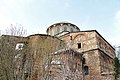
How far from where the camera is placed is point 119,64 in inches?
830

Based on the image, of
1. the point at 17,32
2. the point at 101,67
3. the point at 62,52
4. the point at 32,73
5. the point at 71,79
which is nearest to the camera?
the point at 32,73

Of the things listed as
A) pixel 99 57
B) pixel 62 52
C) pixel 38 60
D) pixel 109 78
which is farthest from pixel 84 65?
pixel 38 60

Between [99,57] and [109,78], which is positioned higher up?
[99,57]

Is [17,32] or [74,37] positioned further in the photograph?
[74,37]

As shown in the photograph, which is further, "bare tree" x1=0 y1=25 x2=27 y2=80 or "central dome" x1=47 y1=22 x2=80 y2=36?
"central dome" x1=47 y1=22 x2=80 y2=36

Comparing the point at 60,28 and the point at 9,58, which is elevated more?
the point at 60,28

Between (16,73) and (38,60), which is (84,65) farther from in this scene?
(16,73)

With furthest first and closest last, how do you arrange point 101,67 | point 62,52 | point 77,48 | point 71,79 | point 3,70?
point 77,48 → point 101,67 → point 62,52 → point 71,79 → point 3,70

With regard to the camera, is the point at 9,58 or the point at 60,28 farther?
the point at 60,28

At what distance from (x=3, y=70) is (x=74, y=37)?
57.2 feet

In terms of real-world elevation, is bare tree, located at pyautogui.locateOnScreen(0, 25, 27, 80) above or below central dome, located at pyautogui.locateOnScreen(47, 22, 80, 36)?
below

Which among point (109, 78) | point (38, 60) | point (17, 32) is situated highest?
point (17, 32)

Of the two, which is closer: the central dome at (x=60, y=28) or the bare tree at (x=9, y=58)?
the bare tree at (x=9, y=58)

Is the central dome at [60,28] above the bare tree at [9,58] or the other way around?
above
